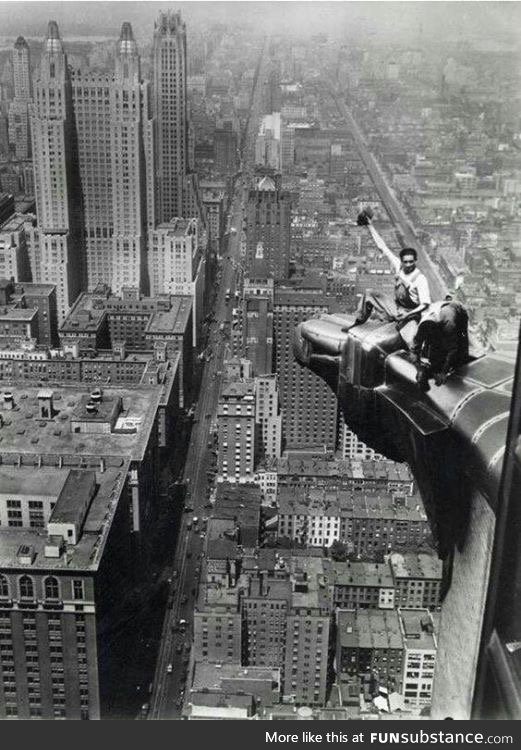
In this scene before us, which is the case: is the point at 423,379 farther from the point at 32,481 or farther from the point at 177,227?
the point at 177,227

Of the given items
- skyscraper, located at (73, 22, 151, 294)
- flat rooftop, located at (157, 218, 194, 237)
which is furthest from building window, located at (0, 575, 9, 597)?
flat rooftop, located at (157, 218, 194, 237)

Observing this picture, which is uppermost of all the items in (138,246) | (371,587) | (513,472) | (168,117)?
(513,472)

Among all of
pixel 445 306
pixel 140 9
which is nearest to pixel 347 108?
pixel 140 9

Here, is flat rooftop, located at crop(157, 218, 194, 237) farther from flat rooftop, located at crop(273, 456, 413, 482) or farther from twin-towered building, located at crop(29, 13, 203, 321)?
flat rooftop, located at crop(273, 456, 413, 482)

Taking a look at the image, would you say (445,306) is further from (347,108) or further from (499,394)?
(347,108)

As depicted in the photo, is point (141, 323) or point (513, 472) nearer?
point (513, 472)

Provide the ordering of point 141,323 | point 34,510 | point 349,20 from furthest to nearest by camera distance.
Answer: point 141,323
point 34,510
point 349,20
